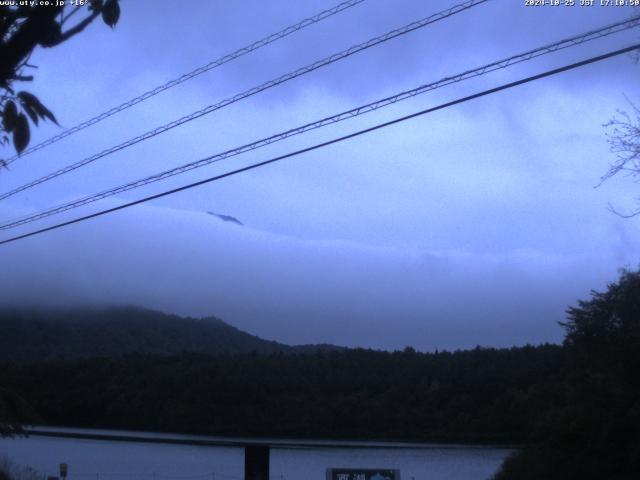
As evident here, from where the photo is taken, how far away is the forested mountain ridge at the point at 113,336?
118ft

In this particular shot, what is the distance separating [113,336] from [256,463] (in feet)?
86.7

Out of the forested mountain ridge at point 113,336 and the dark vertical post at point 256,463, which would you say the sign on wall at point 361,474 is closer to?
the dark vertical post at point 256,463

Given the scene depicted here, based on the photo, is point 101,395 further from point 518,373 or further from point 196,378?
point 518,373

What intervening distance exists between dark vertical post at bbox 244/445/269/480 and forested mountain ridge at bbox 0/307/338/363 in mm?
18933

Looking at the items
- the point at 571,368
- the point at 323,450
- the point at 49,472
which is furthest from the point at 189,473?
the point at 571,368

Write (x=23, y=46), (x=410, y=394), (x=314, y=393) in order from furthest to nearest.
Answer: (x=314, y=393) → (x=410, y=394) → (x=23, y=46)

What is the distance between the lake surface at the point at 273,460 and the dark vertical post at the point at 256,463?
2.39 metres

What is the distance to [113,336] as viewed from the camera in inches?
1651

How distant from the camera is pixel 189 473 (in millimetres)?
22562

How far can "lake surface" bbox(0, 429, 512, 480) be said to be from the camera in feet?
67.1

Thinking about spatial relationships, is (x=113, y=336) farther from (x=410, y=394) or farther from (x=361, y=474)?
(x=361, y=474)

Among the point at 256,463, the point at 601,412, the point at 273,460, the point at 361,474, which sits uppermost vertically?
the point at 601,412

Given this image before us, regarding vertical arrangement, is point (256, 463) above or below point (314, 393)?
below

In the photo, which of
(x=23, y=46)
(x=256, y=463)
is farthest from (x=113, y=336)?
(x=23, y=46)
